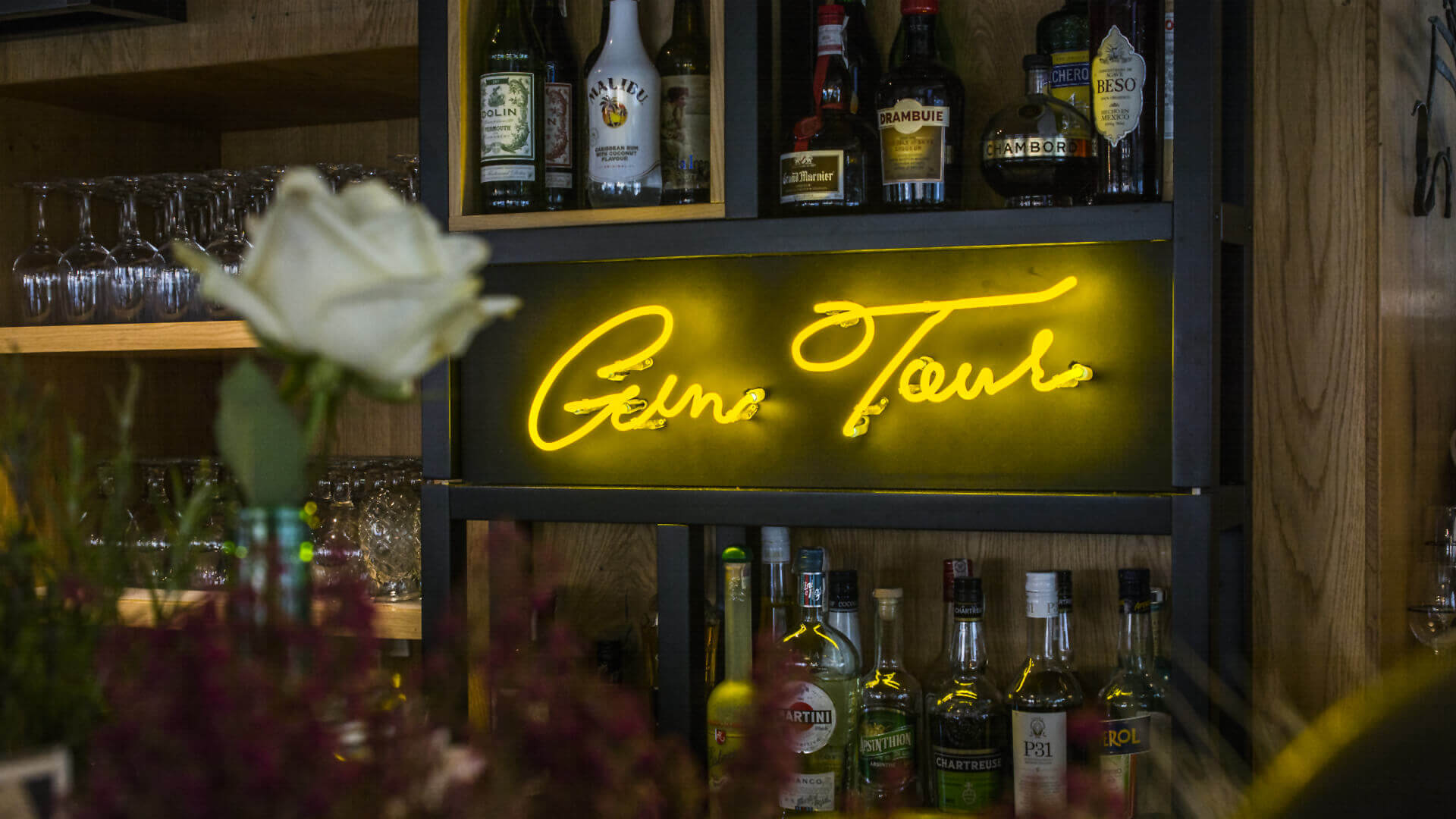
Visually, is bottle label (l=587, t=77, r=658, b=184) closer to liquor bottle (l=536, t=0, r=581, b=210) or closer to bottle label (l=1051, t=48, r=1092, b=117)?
liquor bottle (l=536, t=0, r=581, b=210)

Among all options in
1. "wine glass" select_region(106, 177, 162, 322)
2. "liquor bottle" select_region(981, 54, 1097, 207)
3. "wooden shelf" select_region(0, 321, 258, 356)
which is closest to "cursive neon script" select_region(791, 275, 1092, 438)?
"liquor bottle" select_region(981, 54, 1097, 207)

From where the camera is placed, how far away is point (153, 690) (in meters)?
0.39

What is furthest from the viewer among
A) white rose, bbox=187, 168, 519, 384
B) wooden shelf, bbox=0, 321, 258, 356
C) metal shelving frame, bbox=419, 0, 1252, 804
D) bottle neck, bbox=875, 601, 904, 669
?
wooden shelf, bbox=0, 321, 258, 356

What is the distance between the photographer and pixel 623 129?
1.70 m

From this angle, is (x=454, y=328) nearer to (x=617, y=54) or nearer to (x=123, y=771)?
(x=123, y=771)

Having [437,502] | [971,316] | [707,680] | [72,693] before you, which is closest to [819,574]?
[707,680]

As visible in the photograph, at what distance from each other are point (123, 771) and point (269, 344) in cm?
13

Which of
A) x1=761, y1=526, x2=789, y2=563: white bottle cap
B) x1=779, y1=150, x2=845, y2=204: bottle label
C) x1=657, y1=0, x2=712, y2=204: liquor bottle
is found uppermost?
x1=657, y1=0, x2=712, y2=204: liquor bottle

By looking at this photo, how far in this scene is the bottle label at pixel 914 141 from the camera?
1.57 m

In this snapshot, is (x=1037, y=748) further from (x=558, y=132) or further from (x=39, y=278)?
(x=39, y=278)

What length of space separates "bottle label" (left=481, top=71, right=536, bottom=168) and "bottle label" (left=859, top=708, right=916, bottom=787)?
82 centimetres

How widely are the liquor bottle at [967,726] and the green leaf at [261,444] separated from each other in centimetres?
124

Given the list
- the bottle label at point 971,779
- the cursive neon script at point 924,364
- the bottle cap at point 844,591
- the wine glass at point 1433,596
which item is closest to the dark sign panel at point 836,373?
the cursive neon script at point 924,364

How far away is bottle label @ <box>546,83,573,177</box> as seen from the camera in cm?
176
